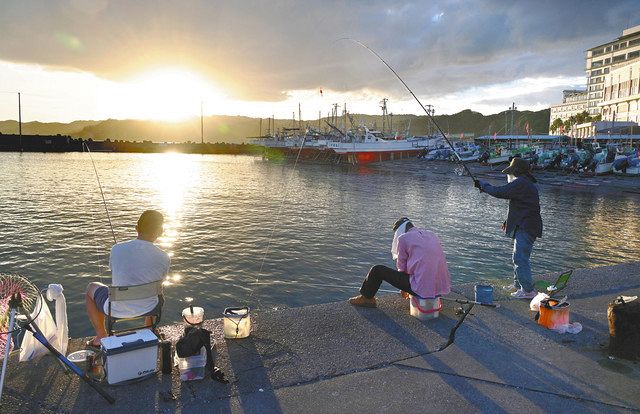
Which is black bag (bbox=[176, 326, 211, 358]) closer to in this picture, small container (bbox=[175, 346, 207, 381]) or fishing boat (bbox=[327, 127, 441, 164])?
small container (bbox=[175, 346, 207, 381])

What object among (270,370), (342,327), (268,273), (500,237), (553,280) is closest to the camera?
(270,370)

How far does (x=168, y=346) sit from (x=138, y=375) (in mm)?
337

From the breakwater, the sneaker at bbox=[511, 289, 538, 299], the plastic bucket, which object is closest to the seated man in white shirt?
the plastic bucket

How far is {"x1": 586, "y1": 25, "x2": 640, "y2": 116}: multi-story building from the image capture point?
107312 millimetres

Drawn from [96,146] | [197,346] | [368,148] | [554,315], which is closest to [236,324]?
[197,346]

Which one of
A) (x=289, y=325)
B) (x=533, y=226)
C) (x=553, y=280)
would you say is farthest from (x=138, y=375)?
(x=553, y=280)

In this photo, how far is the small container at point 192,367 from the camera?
4.02 m

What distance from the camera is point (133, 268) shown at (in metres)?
4.46

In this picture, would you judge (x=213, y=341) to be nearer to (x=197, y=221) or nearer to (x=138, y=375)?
(x=138, y=375)

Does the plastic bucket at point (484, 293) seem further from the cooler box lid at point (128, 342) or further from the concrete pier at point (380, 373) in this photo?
the cooler box lid at point (128, 342)

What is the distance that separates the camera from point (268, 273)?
10.9 metres

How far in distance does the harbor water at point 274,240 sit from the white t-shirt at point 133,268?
11.0ft

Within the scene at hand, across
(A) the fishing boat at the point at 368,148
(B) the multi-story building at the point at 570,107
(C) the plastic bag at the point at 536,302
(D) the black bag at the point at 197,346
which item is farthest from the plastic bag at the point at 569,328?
(B) the multi-story building at the point at 570,107

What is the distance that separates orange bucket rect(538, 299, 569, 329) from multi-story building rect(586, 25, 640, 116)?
397 ft
